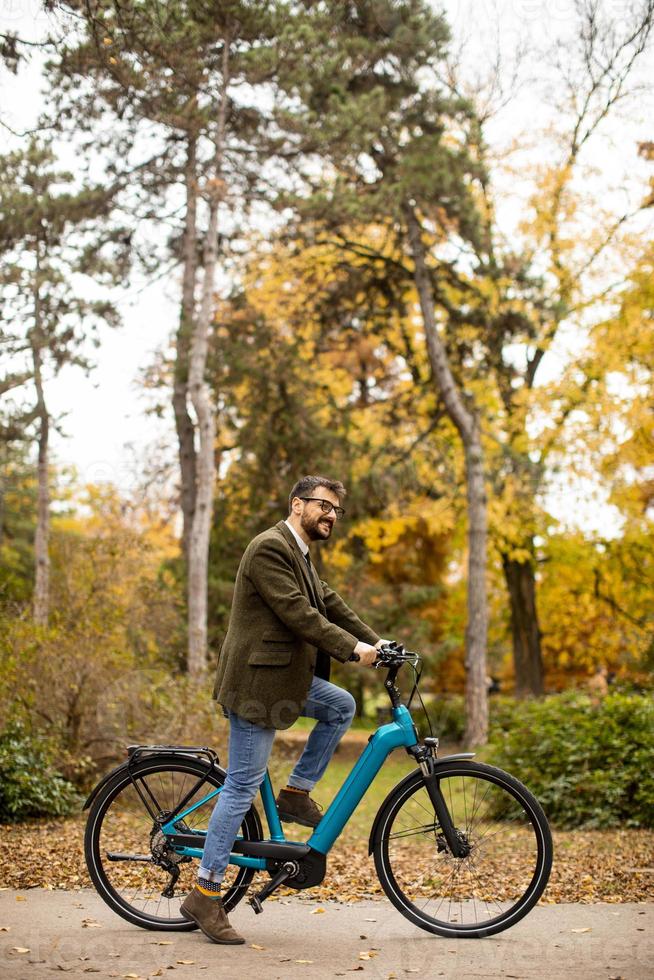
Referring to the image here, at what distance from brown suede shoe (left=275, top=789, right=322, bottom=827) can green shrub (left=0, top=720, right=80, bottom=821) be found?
3.93 meters

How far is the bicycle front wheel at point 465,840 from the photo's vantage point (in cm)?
467

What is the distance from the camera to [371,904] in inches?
218

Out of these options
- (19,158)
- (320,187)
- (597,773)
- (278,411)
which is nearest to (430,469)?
(278,411)

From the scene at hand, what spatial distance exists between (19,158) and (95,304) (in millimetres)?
3868

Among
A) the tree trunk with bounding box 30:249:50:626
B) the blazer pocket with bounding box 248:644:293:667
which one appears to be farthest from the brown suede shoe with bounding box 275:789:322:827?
the tree trunk with bounding box 30:249:50:626

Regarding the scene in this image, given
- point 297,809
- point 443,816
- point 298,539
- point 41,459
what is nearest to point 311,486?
point 298,539

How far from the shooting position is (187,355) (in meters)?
19.5

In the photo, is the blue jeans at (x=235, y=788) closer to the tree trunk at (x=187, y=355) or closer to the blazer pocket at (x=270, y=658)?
the blazer pocket at (x=270, y=658)

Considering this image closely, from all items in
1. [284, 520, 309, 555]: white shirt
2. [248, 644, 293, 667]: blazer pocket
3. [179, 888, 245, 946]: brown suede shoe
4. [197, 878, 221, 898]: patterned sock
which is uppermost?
[284, 520, 309, 555]: white shirt

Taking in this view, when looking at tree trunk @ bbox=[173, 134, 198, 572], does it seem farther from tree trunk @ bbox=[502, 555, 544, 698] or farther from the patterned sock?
the patterned sock

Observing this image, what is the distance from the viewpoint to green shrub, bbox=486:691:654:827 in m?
9.12

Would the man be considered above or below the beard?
→ below

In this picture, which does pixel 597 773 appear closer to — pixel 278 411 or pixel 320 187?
pixel 320 187

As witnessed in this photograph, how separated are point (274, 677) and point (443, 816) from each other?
97cm
